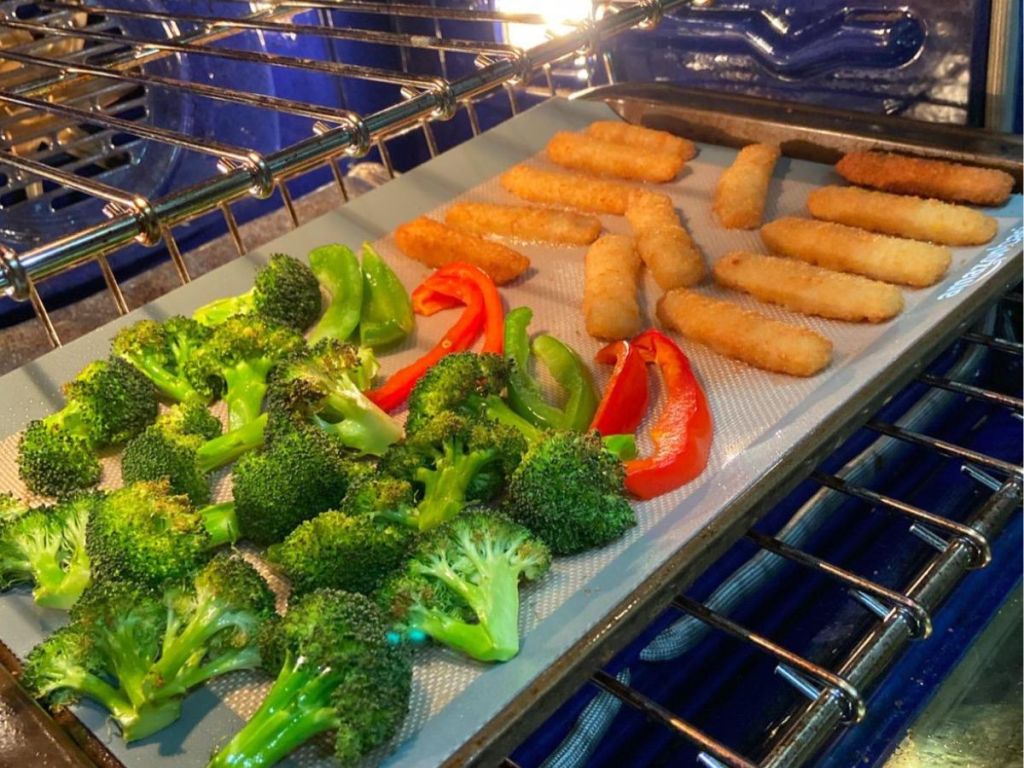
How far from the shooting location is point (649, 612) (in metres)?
1.39

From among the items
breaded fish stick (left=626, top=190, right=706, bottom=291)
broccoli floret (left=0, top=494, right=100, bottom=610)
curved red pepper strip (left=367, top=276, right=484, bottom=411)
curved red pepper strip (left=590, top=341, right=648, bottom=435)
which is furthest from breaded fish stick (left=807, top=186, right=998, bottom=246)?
broccoli floret (left=0, top=494, right=100, bottom=610)

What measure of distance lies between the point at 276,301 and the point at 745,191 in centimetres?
112

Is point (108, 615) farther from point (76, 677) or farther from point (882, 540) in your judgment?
point (882, 540)

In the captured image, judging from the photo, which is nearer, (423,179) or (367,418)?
(367,418)

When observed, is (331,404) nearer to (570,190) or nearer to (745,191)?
(570,190)

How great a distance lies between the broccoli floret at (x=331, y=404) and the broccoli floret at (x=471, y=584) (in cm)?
35

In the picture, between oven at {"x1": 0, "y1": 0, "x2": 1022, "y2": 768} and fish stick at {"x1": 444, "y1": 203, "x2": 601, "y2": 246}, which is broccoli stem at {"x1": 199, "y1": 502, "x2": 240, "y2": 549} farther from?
fish stick at {"x1": 444, "y1": 203, "x2": 601, "y2": 246}

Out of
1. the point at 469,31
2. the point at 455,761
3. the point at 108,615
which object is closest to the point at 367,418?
the point at 108,615

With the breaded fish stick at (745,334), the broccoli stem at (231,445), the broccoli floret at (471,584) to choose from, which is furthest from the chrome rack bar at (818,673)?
the broccoli stem at (231,445)

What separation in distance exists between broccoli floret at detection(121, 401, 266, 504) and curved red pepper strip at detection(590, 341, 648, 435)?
2.03 ft

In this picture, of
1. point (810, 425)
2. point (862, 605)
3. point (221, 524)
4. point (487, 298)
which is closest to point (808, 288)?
point (810, 425)

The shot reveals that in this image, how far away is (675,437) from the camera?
5.43 ft

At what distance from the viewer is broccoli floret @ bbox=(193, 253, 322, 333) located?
207 centimetres

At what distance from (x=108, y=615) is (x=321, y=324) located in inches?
36.7
